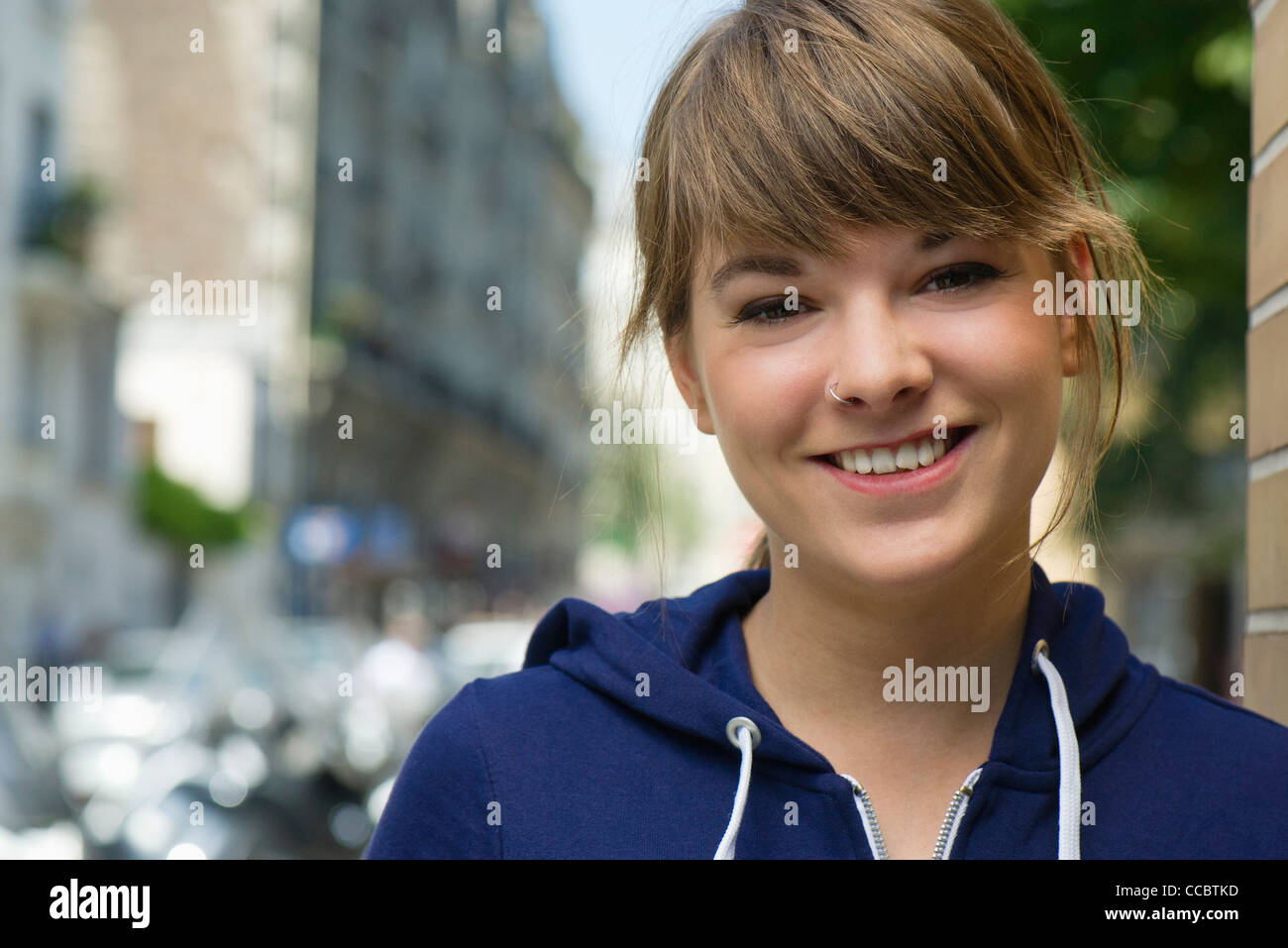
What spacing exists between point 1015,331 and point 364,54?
32451 millimetres

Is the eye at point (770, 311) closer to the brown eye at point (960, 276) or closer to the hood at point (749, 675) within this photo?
the brown eye at point (960, 276)

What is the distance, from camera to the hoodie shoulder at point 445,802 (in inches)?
64.2

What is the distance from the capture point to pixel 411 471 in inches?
1375

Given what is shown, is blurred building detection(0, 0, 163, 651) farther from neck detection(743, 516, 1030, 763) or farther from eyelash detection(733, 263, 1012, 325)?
eyelash detection(733, 263, 1012, 325)

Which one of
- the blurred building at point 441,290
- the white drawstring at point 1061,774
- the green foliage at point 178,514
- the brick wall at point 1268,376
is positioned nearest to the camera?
the white drawstring at point 1061,774

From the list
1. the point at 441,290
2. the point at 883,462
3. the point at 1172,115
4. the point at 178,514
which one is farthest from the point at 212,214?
the point at 883,462

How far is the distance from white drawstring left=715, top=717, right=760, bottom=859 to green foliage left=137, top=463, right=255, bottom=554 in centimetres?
2223

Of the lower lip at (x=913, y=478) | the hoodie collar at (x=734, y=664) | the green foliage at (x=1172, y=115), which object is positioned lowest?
the hoodie collar at (x=734, y=664)

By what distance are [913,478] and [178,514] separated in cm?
2275

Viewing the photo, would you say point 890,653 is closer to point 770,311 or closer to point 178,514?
point 770,311

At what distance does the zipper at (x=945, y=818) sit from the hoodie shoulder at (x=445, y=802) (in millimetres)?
405

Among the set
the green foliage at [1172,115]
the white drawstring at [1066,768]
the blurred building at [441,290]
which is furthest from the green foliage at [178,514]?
the white drawstring at [1066,768]

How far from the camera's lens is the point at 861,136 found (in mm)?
1543
